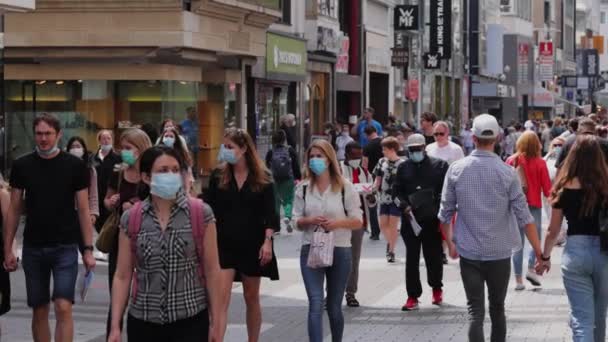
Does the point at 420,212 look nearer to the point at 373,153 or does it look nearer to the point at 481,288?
the point at 481,288

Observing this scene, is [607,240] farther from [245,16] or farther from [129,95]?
[245,16]

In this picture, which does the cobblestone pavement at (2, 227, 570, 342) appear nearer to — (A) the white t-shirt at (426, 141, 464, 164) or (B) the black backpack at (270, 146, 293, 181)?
(A) the white t-shirt at (426, 141, 464, 164)

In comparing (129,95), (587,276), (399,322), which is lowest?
(399,322)

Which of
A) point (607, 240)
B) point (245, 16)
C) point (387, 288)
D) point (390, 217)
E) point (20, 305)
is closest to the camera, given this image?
point (607, 240)

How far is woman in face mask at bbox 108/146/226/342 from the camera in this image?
710 cm

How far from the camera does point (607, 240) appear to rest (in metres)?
9.09

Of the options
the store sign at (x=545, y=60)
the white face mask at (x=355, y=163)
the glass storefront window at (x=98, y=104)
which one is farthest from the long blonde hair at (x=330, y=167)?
the store sign at (x=545, y=60)

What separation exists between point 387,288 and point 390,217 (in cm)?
170

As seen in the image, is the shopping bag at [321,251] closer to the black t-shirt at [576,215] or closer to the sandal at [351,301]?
the black t-shirt at [576,215]

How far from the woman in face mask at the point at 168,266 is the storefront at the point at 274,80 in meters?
27.2

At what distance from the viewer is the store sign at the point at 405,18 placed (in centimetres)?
5191

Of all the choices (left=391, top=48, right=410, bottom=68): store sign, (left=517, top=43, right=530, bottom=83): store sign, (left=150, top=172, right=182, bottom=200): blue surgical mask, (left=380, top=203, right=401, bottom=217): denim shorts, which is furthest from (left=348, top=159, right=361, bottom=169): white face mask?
(left=517, top=43, right=530, bottom=83): store sign

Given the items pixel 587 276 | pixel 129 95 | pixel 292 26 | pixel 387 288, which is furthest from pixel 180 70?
pixel 587 276

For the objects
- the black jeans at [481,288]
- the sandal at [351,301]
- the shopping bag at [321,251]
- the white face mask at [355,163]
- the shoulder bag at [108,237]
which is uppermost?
the white face mask at [355,163]
